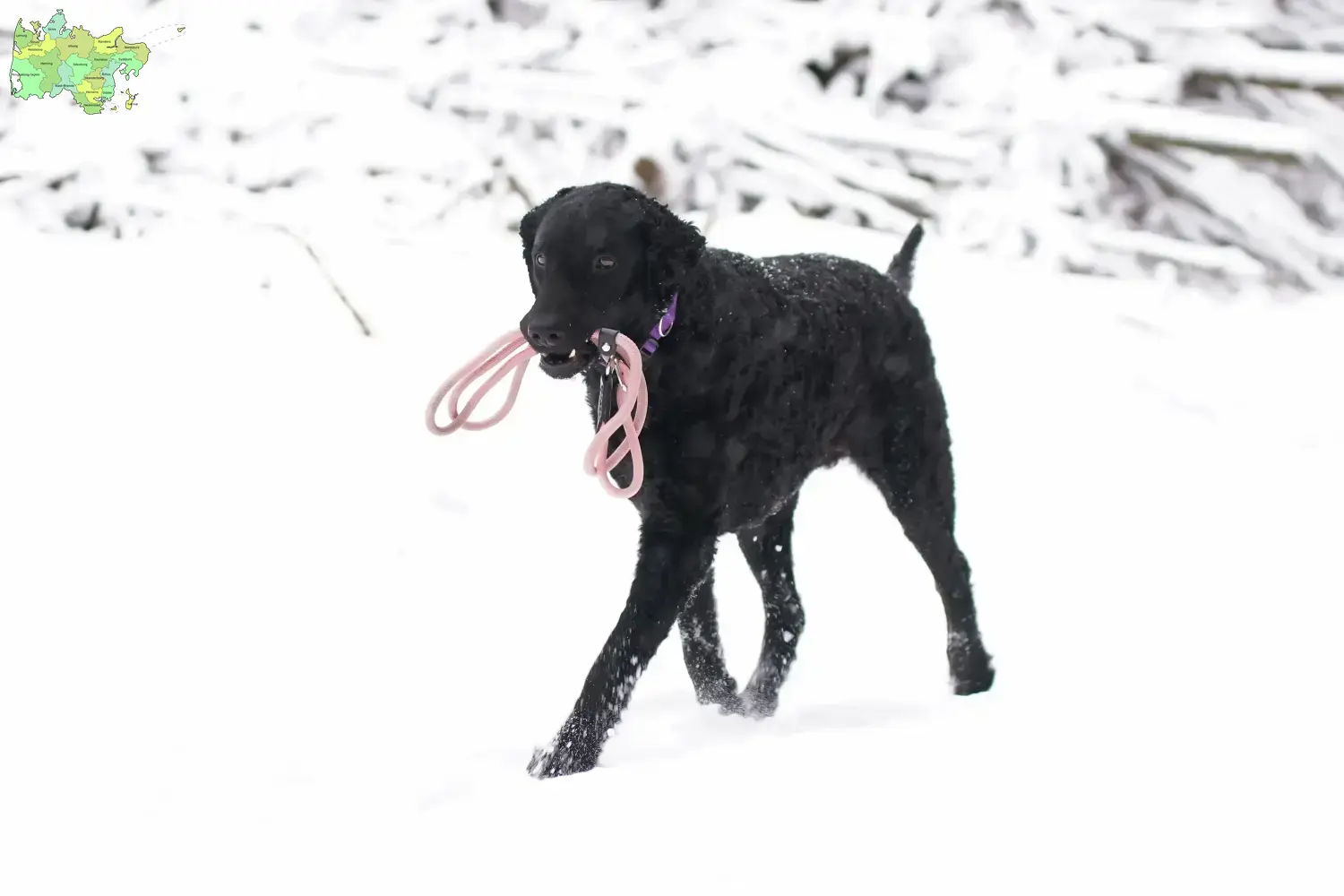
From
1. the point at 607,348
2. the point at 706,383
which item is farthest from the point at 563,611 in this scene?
the point at 607,348

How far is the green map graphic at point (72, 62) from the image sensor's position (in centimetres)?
657

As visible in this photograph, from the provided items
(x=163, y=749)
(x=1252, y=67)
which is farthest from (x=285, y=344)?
(x=1252, y=67)

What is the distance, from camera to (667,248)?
3059 mm

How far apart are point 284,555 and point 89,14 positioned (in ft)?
12.6

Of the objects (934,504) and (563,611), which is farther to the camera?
(563,611)

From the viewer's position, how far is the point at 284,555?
475 centimetres

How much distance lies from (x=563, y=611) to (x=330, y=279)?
245 centimetres

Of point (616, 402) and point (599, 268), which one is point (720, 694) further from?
point (599, 268)

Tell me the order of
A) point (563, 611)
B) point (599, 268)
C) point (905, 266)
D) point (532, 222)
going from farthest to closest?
point (563, 611) < point (905, 266) < point (532, 222) < point (599, 268)

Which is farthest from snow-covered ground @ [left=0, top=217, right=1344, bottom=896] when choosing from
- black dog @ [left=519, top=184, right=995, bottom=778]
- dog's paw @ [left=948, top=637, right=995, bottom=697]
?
black dog @ [left=519, top=184, right=995, bottom=778]

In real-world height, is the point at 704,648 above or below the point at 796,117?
above

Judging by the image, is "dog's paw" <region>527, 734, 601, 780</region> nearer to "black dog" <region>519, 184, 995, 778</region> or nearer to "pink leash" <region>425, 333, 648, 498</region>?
"black dog" <region>519, 184, 995, 778</region>

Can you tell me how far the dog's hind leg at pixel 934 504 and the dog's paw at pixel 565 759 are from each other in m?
1.37

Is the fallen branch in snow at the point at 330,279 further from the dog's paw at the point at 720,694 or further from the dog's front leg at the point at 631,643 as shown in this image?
the dog's front leg at the point at 631,643
